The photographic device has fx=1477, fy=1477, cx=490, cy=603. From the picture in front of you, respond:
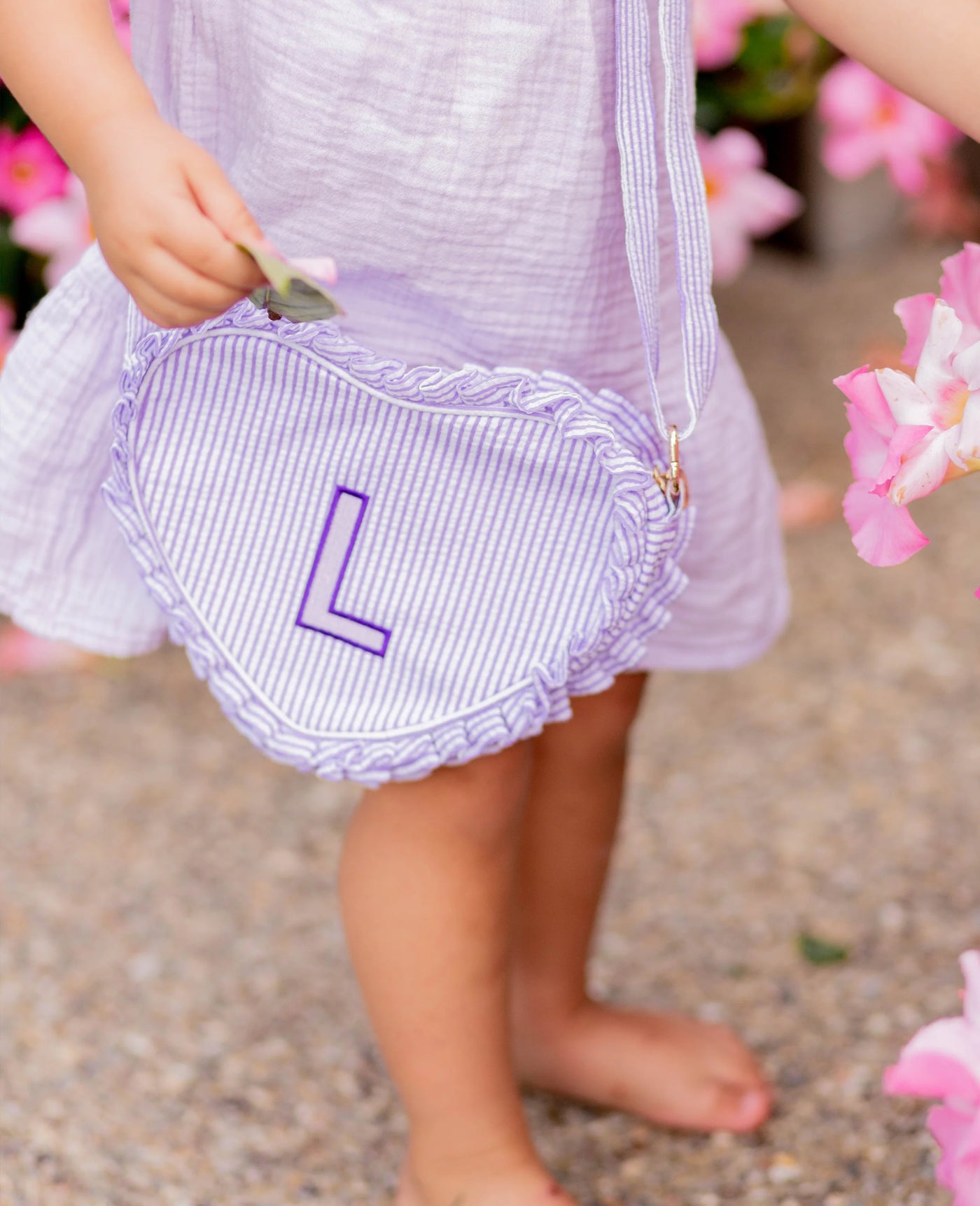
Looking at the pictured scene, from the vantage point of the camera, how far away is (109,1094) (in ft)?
4.26

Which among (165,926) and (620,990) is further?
(165,926)

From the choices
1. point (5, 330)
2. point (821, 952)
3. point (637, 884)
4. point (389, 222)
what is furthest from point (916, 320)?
point (5, 330)

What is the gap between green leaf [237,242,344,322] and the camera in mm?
640

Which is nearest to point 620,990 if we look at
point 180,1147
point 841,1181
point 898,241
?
point 841,1181

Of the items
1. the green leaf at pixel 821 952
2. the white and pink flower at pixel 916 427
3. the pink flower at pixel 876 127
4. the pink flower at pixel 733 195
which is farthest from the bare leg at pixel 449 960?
the pink flower at pixel 876 127

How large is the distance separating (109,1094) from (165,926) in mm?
254

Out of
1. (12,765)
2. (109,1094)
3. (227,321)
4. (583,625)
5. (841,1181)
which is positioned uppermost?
(227,321)

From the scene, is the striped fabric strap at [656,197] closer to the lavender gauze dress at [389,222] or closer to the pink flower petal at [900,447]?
the lavender gauze dress at [389,222]

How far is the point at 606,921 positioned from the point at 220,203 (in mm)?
1002

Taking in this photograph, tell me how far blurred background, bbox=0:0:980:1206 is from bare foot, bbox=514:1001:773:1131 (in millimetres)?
29

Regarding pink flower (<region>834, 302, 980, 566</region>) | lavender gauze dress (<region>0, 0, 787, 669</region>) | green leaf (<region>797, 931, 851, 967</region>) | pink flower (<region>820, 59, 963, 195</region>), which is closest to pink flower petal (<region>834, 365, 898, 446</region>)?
pink flower (<region>834, 302, 980, 566</region>)

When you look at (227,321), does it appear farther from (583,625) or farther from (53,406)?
(583,625)

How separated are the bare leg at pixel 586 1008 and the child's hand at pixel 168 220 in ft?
1.67

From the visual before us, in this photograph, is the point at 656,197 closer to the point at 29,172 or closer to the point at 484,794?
the point at 484,794
